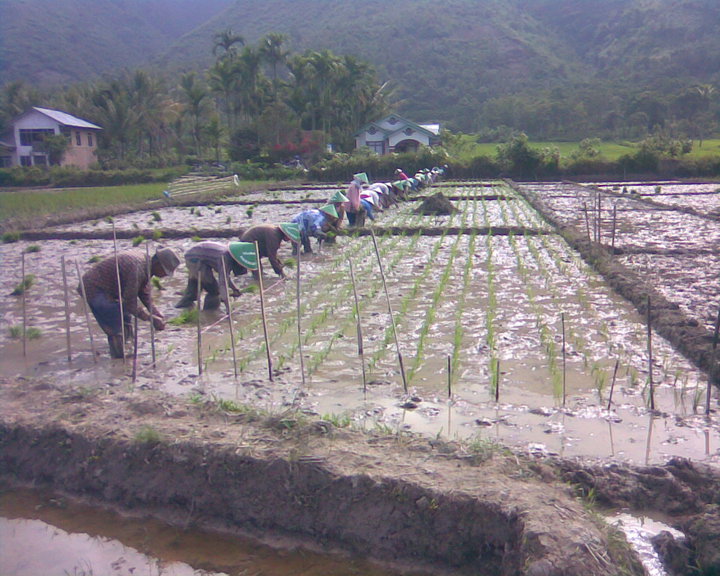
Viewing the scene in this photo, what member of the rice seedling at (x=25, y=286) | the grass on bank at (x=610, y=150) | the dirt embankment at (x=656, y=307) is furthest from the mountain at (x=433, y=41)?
the rice seedling at (x=25, y=286)

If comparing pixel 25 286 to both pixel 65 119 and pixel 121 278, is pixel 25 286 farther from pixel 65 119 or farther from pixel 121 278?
pixel 65 119

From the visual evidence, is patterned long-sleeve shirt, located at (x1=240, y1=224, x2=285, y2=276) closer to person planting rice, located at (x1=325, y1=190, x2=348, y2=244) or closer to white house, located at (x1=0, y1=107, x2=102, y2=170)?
person planting rice, located at (x1=325, y1=190, x2=348, y2=244)

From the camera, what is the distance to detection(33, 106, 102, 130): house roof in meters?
34.8

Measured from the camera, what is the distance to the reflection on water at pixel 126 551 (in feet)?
10.9

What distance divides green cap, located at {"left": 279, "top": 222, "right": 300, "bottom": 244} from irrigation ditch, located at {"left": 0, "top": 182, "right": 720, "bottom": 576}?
1130 mm

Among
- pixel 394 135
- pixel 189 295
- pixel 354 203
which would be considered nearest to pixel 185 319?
pixel 189 295

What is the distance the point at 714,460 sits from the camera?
3.88 meters

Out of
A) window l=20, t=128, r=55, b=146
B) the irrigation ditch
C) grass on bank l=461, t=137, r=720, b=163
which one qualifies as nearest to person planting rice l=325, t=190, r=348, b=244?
the irrigation ditch

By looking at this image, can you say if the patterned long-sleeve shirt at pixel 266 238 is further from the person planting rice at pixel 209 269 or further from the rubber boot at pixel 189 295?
Result: the rubber boot at pixel 189 295

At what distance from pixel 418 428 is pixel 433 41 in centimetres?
8210

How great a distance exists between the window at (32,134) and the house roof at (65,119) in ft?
2.97

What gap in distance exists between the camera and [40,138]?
36281mm

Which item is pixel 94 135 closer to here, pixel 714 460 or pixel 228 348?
pixel 228 348

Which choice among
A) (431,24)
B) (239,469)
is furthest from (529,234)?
(431,24)
